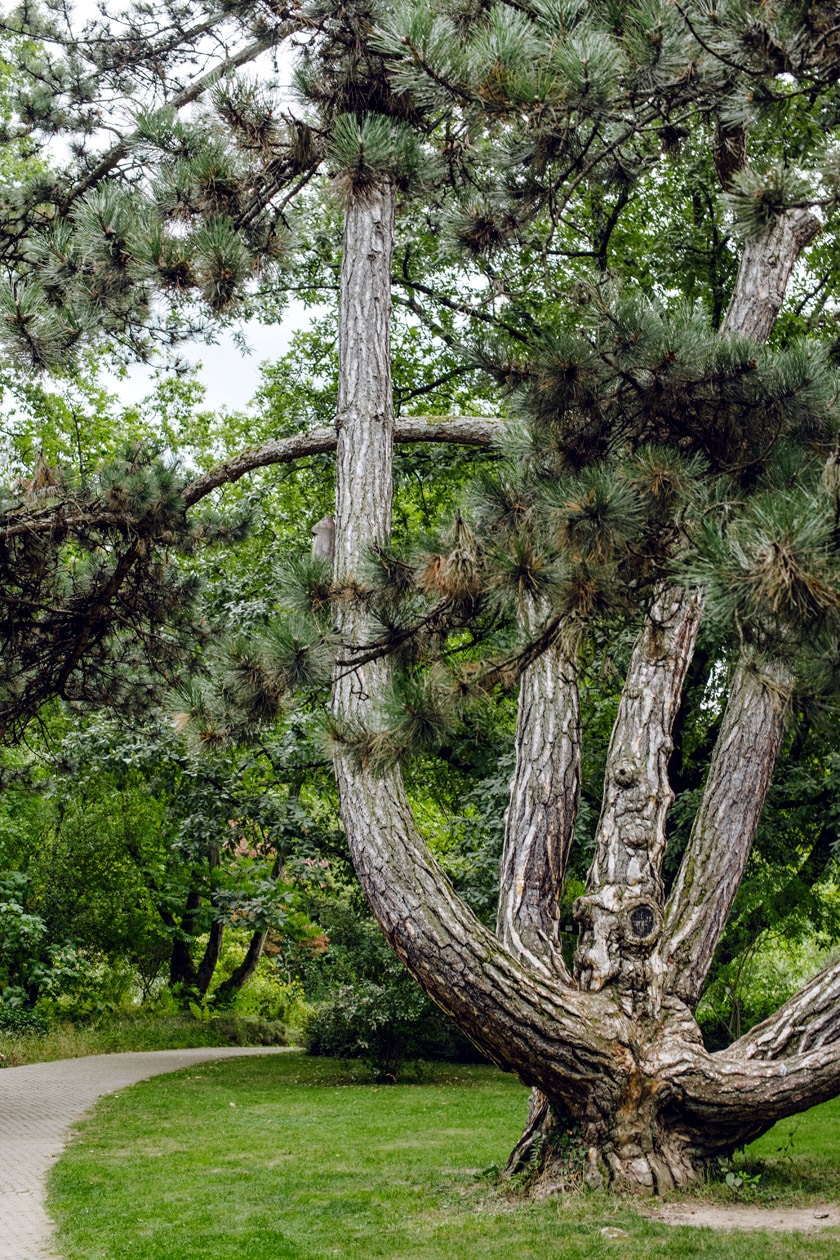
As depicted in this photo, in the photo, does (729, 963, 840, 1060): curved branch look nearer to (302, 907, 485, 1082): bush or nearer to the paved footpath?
the paved footpath

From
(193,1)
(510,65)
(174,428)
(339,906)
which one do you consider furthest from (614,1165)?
(174,428)

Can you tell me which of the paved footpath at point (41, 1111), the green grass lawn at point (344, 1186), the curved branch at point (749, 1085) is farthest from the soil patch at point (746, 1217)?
the paved footpath at point (41, 1111)

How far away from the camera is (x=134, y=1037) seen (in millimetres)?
19609

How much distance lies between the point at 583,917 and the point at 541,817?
0.72 metres

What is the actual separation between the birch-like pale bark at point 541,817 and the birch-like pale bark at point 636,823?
249 millimetres

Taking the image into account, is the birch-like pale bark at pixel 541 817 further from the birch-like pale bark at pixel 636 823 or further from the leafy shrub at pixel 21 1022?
the leafy shrub at pixel 21 1022

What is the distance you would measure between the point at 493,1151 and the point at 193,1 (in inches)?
340

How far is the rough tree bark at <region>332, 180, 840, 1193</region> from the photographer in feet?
18.8

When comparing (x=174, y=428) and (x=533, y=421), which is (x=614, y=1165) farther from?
(x=174, y=428)

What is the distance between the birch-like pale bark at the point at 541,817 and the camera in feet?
22.9

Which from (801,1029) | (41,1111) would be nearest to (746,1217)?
(801,1029)

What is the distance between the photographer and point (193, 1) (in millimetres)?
6105

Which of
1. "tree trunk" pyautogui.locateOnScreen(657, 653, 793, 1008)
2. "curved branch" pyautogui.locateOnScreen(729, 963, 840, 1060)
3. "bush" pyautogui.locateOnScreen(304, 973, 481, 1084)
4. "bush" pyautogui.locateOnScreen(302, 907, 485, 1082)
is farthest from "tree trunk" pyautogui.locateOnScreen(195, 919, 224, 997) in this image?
"curved branch" pyautogui.locateOnScreen(729, 963, 840, 1060)

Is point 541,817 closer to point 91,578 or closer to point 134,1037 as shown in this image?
point 91,578
